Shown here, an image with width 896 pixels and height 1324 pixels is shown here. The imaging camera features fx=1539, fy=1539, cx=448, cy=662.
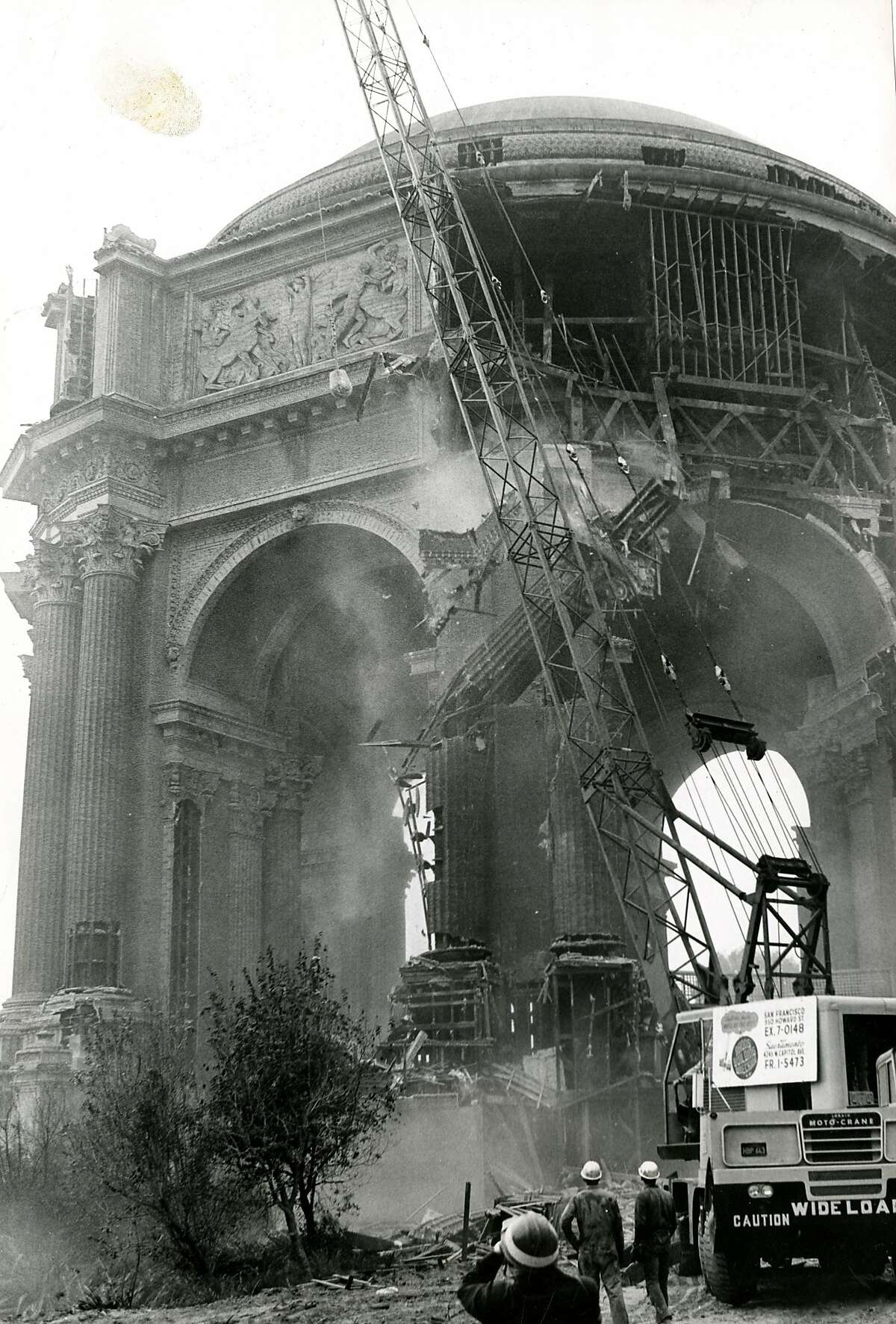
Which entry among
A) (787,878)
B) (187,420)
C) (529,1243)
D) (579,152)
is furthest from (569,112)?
(529,1243)

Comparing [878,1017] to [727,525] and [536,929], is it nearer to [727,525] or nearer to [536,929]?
[536,929]

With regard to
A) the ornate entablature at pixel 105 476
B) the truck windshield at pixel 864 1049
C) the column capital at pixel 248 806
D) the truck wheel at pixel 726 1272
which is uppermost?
the ornate entablature at pixel 105 476

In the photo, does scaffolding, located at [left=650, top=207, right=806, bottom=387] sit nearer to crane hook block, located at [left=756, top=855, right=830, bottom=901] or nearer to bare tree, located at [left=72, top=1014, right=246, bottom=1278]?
crane hook block, located at [left=756, top=855, right=830, bottom=901]

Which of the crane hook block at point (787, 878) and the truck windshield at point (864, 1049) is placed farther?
the crane hook block at point (787, 878)

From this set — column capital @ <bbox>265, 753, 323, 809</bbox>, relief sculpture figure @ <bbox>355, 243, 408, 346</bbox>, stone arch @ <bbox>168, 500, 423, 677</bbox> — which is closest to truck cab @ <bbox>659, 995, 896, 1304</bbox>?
stone arch @ <bbox>168, 500, 423, 677</bbox>

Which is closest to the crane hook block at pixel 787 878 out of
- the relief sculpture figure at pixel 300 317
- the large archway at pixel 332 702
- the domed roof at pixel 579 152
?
the large archway at pixel 332 702

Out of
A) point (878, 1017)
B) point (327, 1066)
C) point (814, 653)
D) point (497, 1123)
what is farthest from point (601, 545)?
point (878, 1017)

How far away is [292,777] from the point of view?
1576 inches

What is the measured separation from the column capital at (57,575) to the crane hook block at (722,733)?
714 inches

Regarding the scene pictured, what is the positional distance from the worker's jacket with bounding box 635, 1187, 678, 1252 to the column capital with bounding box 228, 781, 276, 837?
83.9 feet

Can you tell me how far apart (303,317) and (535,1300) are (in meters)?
33.6

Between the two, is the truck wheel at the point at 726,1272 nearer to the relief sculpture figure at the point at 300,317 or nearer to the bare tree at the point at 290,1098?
the bare tree at the point at 290,1098

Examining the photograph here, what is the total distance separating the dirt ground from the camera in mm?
14016

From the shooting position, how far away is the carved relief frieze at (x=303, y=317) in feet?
121
